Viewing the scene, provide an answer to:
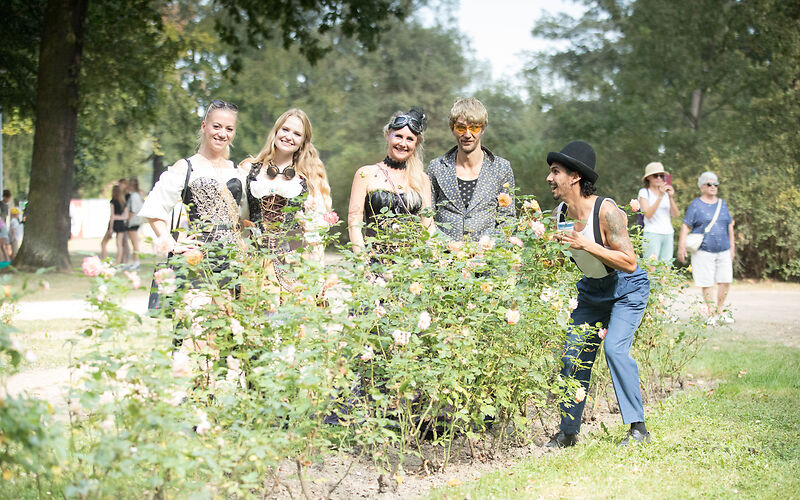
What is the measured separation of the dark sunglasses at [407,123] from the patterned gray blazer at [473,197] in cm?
27

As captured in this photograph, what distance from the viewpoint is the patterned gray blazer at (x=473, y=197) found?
5652 millimetres

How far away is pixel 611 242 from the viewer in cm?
472

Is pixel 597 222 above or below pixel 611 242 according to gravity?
above

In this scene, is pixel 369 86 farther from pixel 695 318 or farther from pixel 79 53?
pixel 695 318

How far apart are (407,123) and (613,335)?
1914 mm

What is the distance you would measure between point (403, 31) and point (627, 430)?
5432 centimetres

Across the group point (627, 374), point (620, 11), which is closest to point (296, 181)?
point (627, 374)

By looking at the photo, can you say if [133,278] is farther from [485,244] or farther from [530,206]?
[530,206]

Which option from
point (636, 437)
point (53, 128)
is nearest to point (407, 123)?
point (636, 437)

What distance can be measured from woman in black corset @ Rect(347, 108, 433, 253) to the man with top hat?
98 centimetres

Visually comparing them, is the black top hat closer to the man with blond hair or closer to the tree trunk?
the man with blond hair

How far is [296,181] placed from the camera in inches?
206

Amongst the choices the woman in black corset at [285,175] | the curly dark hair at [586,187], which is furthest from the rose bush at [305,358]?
the woman in black corset at [285,175]

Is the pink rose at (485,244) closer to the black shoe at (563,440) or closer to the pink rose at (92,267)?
the black shoe at (563,440)
